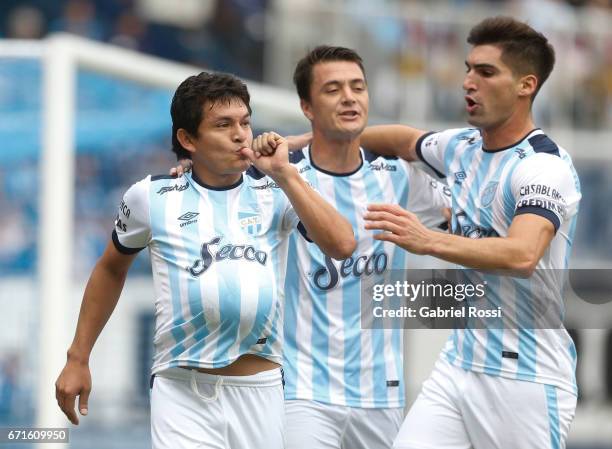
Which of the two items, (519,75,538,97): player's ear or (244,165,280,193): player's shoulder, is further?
(519,75,538,97): player's ear

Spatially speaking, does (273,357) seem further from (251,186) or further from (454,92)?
(454,92)

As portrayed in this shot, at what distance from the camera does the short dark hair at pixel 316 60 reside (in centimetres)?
677

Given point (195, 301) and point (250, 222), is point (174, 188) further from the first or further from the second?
point (195, 301)

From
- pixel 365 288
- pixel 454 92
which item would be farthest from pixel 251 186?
pixel 454 92

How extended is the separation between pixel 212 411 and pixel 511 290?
61.1 inches

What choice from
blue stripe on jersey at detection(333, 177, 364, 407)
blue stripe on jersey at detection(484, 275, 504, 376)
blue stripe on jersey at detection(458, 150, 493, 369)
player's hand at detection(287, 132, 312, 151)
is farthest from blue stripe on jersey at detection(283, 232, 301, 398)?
blue stripe on jersey at detection(484, 275, 504, 376)

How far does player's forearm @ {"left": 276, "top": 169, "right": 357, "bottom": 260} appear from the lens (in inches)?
218

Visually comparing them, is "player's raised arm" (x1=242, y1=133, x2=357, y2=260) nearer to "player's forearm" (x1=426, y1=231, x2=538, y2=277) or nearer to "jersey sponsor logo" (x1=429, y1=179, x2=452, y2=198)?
"player's forearm" (x1=426, y1=231, x2=538, y2=277)

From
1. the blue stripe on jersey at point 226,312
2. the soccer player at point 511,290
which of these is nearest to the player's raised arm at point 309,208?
the blue stripe on jersey at point 226,312

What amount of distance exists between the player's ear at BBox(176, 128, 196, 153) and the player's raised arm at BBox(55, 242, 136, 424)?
1.76 ft

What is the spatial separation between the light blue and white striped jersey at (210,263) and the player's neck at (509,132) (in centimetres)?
111

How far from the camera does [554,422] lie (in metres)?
6.18

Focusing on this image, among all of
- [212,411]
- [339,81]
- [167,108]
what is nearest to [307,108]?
[339,81]

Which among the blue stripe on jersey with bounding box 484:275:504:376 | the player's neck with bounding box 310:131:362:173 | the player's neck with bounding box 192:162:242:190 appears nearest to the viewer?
the player's neck with bounding box 192:162:242:190
